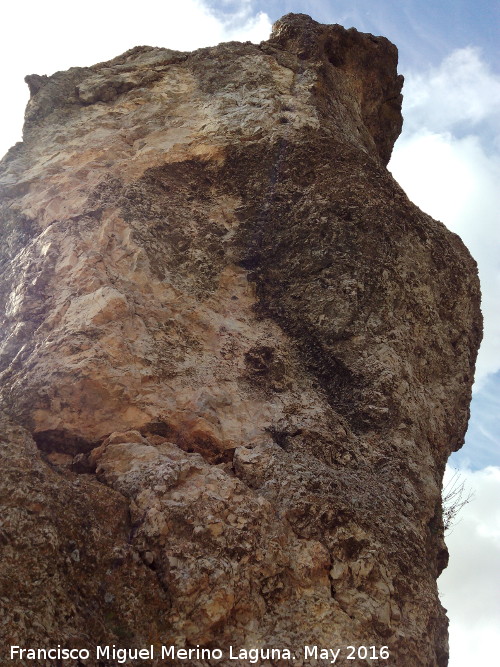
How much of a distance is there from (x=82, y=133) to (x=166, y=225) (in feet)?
7.13

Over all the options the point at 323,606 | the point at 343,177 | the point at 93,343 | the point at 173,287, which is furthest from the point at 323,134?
the point at 323,606

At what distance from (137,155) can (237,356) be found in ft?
9.94

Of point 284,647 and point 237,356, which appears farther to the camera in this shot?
point 237,356

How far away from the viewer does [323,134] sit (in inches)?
305

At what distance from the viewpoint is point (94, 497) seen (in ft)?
14.7

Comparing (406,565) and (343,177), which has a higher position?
(343,177)

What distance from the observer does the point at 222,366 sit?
19.5 ft

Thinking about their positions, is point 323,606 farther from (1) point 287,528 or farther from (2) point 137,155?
(2) point 137,155

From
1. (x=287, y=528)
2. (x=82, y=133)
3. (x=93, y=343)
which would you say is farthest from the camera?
(x=82, y=133)

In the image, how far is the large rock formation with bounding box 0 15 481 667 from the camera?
4.13 meters

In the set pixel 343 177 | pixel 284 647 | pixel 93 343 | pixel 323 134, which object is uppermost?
pixel 323 134

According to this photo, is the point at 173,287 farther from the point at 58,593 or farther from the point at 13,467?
the point at 58,593

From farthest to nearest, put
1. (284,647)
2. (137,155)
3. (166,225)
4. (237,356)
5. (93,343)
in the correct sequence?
(137,155) → (166,225) → (237,356) → (93,343) → (284,647)

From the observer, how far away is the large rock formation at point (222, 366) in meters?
4.13
